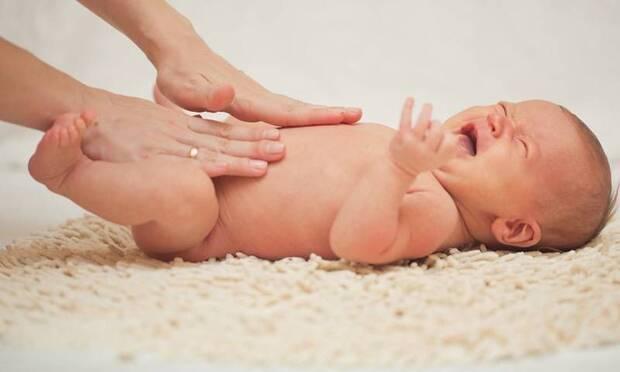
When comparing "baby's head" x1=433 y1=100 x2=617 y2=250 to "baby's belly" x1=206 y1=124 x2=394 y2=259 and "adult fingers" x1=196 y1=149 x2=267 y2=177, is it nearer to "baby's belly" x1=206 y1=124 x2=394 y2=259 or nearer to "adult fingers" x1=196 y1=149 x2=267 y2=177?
"baby's belly" x1=206 y1=124 x2=394 y2=259

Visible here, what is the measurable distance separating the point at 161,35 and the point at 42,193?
69cm

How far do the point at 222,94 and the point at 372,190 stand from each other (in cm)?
36

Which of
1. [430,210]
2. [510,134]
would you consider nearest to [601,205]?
[510,134]

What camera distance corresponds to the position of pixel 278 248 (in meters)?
1.54

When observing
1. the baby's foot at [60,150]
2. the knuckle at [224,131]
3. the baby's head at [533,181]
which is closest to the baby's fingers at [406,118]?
the baby's head at [533,181]

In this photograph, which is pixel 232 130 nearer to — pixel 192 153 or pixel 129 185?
pixel 192 153

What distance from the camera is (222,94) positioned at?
61.7 inches

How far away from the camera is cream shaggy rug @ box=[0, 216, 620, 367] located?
1102 mm

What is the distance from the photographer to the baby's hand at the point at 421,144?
1.33 meters

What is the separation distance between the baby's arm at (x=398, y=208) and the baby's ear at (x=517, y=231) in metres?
0.15

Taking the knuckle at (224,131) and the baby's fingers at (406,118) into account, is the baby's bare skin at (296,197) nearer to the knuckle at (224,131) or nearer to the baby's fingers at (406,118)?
the knuckle at (224,131)

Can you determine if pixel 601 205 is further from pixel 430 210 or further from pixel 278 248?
pixel 278 248

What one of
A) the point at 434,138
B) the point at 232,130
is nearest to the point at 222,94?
the point at 232,130

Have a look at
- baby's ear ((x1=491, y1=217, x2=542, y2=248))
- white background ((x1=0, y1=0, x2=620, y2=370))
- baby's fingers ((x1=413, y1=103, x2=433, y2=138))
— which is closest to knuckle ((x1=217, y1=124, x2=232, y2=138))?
baby's fingers ((x1=413, y1=103, x2=433, y2=138))
